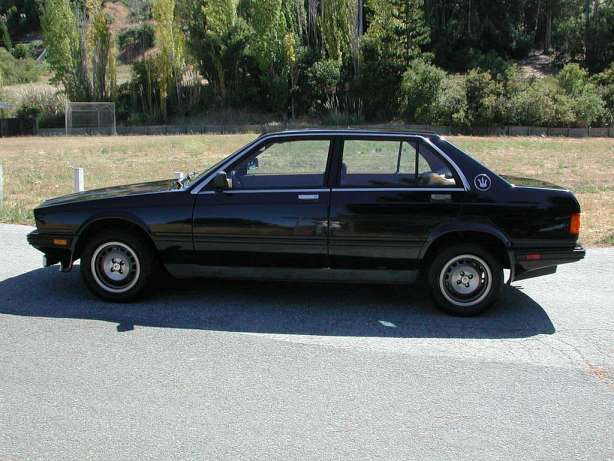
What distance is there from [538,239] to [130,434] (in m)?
3.92

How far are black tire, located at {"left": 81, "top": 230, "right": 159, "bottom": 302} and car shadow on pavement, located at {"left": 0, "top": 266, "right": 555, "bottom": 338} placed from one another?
Result: 0.13 metres

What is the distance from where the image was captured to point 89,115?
142 feet

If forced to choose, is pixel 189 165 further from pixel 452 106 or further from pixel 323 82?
pixel 323 82

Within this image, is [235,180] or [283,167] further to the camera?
[283,167]

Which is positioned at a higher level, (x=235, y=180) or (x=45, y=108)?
(x=45, y=108)

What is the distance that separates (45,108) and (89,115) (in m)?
5.10

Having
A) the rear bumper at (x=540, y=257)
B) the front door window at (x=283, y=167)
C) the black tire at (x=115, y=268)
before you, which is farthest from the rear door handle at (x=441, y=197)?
the black tire at (x=115, y=268)

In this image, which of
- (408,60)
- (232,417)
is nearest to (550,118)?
(408,60)

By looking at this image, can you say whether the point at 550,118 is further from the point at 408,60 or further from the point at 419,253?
the point at 419,253

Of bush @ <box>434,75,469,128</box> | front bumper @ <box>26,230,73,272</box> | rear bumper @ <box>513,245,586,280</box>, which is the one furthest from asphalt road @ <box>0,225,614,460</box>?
bush @ <box>434,75,469,128</box>

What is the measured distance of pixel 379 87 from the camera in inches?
1592

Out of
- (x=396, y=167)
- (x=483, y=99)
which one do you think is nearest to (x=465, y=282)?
(x=396, y=167)

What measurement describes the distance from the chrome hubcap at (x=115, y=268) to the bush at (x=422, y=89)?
104ft

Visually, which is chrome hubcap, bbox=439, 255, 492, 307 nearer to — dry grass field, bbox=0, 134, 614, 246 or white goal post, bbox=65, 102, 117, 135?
dry grass field, bbox=0, 134, 614, 246
